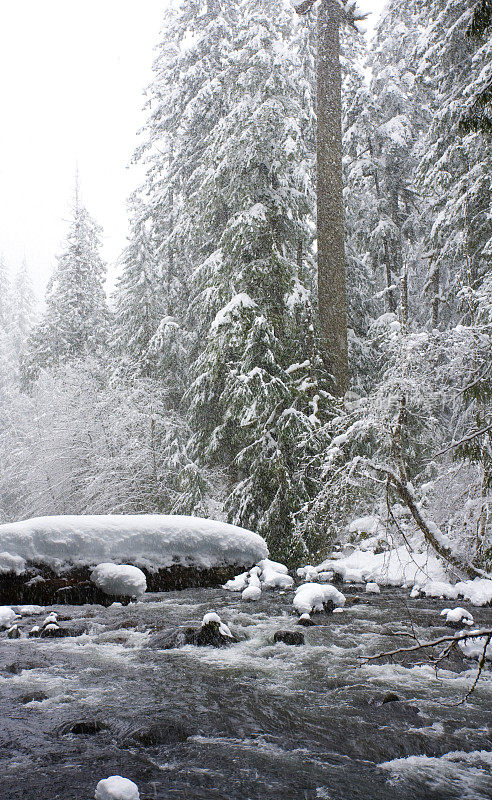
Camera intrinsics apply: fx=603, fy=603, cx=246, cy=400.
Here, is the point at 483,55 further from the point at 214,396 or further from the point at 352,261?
the point at 214,396

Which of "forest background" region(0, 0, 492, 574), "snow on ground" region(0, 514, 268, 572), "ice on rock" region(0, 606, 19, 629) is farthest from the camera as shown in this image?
"forest background" region(0, 0, 492, 574)

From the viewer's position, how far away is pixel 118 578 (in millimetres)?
5383

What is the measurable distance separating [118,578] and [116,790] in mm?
2430

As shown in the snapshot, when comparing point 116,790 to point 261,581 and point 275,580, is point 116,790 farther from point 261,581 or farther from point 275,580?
point 261,581

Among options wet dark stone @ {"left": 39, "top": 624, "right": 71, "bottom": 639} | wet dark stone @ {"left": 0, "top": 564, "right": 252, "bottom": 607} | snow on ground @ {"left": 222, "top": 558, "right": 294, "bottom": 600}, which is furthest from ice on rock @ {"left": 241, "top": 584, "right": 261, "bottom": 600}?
wet dark stone @ {"left": 39, "top": 624, "right": 71, "bottom": 639}

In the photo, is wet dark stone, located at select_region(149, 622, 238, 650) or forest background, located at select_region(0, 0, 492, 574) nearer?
wet dark stone, located at select_region(149, 622, 238, 650)

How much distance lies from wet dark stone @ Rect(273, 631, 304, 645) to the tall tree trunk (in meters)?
5.45

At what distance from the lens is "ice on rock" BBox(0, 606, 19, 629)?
674 centimetres

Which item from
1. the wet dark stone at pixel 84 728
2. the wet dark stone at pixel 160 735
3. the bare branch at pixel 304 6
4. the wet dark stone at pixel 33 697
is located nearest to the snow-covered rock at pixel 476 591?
the wet dark stone at pixel 160 735

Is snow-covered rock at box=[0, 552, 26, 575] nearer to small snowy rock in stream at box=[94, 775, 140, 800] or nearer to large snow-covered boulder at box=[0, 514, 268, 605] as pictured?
large snow-covered boulder at box=[0, 514, 268, 605]

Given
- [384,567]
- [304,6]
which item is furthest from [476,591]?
[304,6]

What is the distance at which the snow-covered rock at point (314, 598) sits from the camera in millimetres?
7102

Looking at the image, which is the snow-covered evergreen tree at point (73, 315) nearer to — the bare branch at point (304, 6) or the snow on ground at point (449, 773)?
the bare branch at point (304, 6)

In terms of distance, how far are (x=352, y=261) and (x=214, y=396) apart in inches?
234
